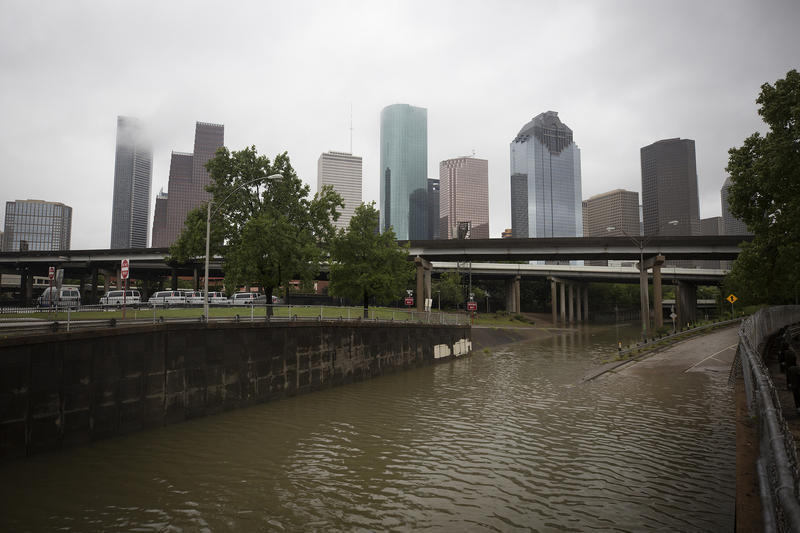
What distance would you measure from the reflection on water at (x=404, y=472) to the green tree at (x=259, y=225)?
14.2 m

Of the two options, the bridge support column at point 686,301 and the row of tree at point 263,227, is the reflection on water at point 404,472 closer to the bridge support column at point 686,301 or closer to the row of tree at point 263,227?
the row of tree at point 263,227

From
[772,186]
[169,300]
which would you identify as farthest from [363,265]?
[772,186]

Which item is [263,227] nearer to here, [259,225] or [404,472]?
[259,225]

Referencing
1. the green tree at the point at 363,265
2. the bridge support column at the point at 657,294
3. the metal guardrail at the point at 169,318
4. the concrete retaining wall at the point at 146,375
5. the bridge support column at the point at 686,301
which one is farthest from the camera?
the bridge support column at the point at 686,301

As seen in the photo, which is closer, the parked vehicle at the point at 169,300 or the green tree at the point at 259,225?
the parked vehicle at the point at 169,300

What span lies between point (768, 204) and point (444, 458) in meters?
23.0

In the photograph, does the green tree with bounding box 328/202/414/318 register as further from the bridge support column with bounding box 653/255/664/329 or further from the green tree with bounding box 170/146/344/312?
the bridge support column with bounding box 653/255/664/329

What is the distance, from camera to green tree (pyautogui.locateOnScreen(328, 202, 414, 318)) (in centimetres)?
4447

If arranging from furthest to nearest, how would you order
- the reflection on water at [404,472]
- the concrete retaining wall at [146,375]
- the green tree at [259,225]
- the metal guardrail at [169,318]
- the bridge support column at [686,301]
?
the bridge support column at [686,301]
the green tree at [259,225]
the metal guardrail at [169,318]
the concrete retaining wall at [146,375]
the reflection on water at [404,472]

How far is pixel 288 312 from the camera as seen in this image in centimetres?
2628

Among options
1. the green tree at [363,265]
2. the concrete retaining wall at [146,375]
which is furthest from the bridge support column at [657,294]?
the concrete retaining wall at [146,375]

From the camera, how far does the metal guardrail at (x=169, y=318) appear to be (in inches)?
557

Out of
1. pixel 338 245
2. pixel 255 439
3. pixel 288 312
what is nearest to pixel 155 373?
pixel 255 439

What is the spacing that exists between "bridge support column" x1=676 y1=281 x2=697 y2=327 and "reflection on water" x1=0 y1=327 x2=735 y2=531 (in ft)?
322
